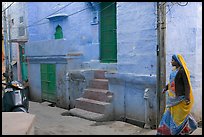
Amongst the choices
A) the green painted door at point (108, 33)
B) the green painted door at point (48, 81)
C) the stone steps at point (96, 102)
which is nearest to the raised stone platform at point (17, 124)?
the stone steps at point (96, 102)

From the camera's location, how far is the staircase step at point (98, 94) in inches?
328

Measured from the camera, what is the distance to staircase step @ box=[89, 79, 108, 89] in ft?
29.3

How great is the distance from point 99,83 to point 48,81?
3.28 meters

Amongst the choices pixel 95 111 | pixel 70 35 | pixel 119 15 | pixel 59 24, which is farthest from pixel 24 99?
pixel 59 24

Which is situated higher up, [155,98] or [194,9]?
[194,9]

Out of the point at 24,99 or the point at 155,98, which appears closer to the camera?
the point at 24,99

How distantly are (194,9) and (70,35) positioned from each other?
667 cm

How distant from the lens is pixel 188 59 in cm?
638

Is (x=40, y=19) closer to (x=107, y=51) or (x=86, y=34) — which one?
(x=86, y=34)

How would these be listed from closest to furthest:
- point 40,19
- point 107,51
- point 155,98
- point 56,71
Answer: point 155,98
point 107,51
point 56,71
point 40,19

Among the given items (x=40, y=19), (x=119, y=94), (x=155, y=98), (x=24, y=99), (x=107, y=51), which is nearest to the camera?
(x=24, y=99)

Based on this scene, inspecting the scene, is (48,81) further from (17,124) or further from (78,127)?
(17,124)

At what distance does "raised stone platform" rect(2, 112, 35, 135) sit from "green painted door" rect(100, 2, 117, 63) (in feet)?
17.9

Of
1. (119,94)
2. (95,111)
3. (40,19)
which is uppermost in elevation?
(40,19)
